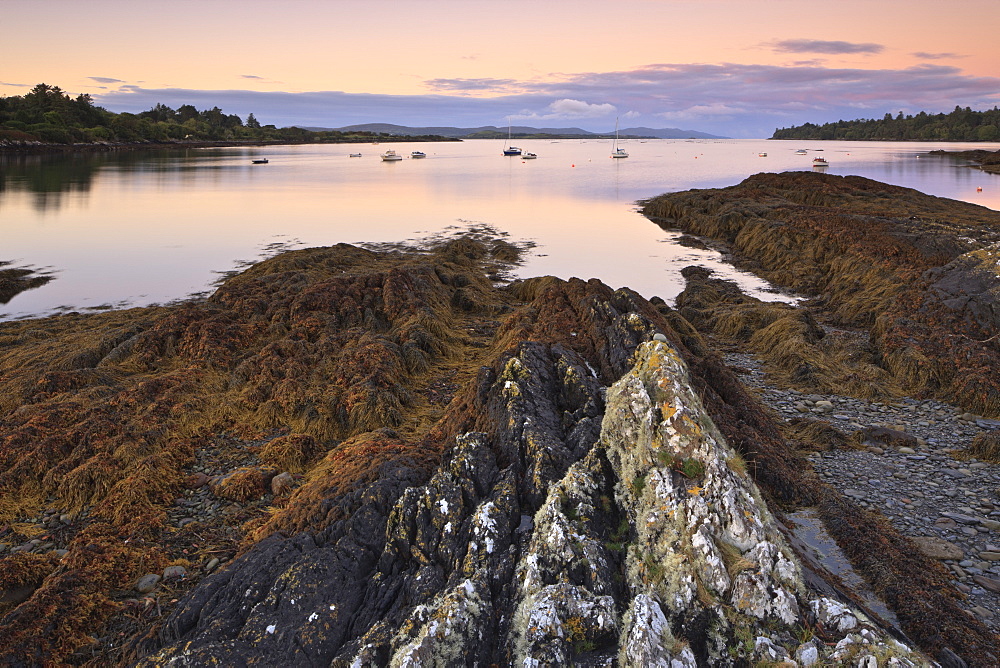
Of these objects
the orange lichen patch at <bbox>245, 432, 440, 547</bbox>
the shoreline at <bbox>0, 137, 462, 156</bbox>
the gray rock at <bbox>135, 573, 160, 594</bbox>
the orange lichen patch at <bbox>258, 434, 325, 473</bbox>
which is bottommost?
the gray rock at <bbox>135, 573, 160, 594</bbox>

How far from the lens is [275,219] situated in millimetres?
41562

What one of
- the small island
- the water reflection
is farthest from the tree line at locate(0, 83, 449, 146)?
the water reflection

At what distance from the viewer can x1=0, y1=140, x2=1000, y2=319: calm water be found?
26188 millimetres

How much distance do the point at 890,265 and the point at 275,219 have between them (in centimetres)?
3727

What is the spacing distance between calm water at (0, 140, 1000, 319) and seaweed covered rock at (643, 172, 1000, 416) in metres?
3.08

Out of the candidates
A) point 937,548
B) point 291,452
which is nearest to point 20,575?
point 291,452

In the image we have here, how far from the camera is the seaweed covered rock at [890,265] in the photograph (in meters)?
12.8

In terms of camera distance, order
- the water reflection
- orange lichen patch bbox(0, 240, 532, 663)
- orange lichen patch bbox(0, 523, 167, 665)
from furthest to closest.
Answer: the water reflection → orange lichen patch bbox(0, 240, 532, 663) → orange lichen patch bbox(0, 523, 167, 665)

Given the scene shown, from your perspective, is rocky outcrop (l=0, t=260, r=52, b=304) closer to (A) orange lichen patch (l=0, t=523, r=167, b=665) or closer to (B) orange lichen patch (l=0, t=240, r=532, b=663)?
(B) orange lichen patch (l=0, t=240, r=532, b=663)

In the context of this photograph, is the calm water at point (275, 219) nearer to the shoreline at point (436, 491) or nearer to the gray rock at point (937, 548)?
the shoreline at point (436, 491)

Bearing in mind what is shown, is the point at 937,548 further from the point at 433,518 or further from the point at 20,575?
the point at 20,575

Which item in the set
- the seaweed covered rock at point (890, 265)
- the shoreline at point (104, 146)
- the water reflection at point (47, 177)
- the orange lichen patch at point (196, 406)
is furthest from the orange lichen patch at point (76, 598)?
the shoreline at point (104, 146)

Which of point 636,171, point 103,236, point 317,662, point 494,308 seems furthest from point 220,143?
point 317,662

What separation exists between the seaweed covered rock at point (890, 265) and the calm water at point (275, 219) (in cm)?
308
